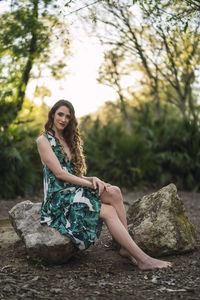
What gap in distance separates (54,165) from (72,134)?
1.84 ft

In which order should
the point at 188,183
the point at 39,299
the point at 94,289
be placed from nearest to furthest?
the point at 39,299 → the point at 94,289 → the point at 188,183

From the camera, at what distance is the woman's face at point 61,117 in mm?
3773

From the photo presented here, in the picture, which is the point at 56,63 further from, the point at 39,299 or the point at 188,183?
the point at 39,299

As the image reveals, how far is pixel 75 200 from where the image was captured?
339cm

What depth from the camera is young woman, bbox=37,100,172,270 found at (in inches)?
130

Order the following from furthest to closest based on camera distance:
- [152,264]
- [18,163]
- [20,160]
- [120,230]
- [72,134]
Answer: [18,163]
[20,160]
[72,134]
[120,230]
[152,264]

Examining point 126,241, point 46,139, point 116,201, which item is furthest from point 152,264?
point 46,139

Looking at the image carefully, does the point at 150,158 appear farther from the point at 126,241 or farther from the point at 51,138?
the point at 126,241

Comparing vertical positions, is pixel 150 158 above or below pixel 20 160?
below

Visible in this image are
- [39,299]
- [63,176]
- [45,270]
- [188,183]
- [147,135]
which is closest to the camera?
[39,299]

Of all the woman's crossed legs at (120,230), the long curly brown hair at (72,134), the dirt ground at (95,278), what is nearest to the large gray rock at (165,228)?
the dirt ground at (95,278)

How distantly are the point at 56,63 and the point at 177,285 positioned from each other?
26.4 ft

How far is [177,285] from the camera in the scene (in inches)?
110

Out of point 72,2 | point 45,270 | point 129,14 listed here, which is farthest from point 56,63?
point 45,270
